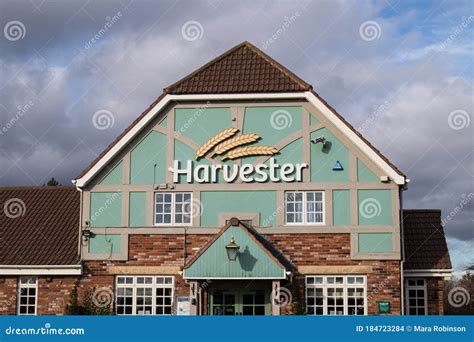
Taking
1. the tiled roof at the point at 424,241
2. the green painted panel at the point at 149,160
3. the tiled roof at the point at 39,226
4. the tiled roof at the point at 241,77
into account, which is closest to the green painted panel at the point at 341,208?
the tiled roof at the point at 424,241

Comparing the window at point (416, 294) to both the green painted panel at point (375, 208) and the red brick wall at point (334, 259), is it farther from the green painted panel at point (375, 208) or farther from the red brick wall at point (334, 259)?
the green painted panel at point (375, 208)

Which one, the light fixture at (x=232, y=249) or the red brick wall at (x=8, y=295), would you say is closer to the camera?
the light fixture at (x=232, y=249)

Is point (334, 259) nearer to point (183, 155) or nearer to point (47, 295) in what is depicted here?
point (183, 155)

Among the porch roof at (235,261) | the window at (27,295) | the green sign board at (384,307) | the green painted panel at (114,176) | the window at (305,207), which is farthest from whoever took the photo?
the window at (27,295)

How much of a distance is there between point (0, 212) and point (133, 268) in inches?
274

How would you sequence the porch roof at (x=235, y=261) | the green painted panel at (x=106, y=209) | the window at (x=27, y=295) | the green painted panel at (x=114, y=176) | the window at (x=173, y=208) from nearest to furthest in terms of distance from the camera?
the porch roof at (x=235, y=261)
the window at (x=173, y=208)
the green painted panel at (x=106, y=209)
the green painted panel at (x=114, y=176)
the window at (x=27, y=295)

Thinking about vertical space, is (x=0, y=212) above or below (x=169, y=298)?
above

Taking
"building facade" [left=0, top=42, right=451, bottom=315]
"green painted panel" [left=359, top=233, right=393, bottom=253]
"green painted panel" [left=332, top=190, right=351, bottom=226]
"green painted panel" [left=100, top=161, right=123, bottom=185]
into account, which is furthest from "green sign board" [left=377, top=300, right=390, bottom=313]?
"green painted panel" [left=100, top=161, right=123, bottom=185]

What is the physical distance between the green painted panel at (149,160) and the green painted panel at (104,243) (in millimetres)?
2016

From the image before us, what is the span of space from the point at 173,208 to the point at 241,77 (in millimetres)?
5032

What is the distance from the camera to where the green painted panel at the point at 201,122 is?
2547 centimetres

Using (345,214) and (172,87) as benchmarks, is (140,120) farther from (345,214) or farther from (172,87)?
(345,214)

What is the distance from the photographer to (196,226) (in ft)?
82.5

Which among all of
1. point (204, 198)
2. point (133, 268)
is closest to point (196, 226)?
point (204, 198)
